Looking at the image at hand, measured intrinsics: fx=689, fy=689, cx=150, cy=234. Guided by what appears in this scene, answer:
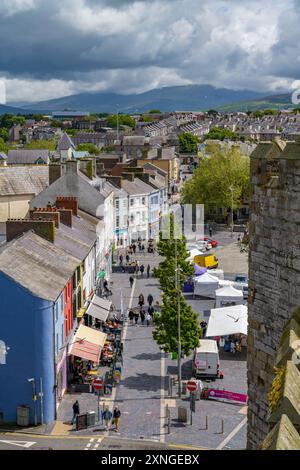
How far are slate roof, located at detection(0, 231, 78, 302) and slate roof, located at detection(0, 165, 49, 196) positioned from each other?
28588 millimetres

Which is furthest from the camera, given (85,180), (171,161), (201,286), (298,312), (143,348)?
(171,161)

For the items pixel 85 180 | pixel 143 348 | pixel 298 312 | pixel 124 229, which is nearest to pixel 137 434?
pixel 143 348

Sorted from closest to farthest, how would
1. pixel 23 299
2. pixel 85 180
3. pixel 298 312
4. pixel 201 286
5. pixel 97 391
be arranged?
pixel 298 312 < pixel 23 299 < pixel 97 391 < pixel 201 286 < pixel 85 180

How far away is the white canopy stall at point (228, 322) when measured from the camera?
120ft

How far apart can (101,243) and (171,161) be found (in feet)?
223

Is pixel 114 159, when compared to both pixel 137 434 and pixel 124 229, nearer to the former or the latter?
pixel 124 229

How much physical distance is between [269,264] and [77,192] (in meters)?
42.5

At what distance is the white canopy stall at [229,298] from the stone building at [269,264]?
31557 mm

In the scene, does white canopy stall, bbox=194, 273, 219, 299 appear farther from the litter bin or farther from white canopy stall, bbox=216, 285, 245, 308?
the litter bin

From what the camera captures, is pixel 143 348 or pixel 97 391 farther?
pixel 143 348

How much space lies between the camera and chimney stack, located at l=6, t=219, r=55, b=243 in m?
34.6

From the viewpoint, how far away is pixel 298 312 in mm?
9938

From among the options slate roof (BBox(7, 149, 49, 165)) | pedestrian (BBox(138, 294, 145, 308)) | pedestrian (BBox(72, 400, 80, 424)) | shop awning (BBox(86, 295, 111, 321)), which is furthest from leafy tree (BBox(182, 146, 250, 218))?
pedestrian (BBox(72, 400, 80, 424))

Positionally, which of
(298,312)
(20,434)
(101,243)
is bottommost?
(20,434)
